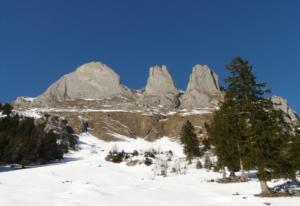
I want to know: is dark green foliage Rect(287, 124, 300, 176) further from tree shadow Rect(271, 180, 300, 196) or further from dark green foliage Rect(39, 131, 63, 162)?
dark green foliage Rect(39, 131, 63, 162)

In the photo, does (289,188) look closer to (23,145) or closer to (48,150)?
(23,145)

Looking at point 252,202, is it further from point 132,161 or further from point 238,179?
point 132,161

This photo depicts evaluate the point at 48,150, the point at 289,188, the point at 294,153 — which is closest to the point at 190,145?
the point at 48,150

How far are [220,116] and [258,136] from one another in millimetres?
12169

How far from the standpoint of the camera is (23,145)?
6844cm

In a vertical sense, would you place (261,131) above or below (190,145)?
below

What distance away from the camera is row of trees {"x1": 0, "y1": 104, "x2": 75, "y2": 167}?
64.8m

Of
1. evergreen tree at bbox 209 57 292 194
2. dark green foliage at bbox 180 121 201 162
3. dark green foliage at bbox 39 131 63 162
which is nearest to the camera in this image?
evergreen tree at bbox 209 57 292 194

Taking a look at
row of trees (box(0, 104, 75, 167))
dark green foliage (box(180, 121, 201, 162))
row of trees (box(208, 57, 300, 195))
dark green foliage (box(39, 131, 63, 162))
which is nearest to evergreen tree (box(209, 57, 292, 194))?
row of trees (box(208, 57, 300, 195))

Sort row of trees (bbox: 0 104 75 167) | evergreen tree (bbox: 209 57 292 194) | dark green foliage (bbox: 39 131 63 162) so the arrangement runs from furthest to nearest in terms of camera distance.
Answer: dark green foliage (bbox: 39 131 63 162) → row of trees (bbox: 0 104 75 167) → evergreen tree (bbox: 209 57 292 194)

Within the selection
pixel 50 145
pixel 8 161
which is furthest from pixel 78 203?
pixel 50 145

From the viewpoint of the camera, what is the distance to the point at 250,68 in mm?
30547

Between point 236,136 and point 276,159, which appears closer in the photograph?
point 276,159

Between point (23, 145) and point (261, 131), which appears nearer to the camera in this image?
point (261, 131)
